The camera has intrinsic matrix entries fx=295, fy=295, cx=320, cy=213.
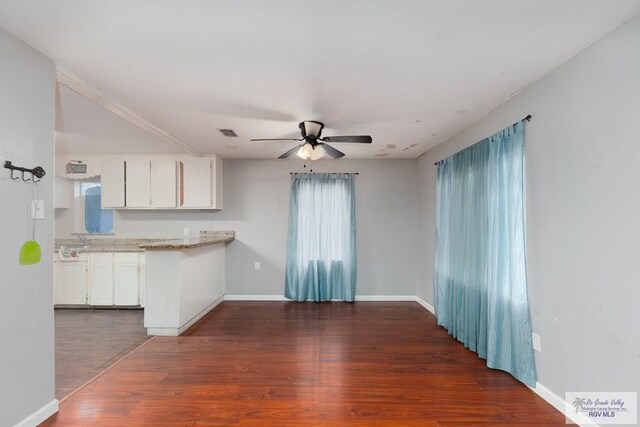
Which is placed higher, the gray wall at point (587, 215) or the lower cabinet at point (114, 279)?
the gray wall at point (587, 215)

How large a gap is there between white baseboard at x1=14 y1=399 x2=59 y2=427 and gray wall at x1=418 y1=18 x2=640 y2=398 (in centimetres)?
331

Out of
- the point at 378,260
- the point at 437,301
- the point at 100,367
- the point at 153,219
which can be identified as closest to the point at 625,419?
the point at 437,301

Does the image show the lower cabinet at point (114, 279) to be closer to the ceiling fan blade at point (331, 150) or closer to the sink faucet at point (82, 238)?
the sink faucet at point (82, 238)

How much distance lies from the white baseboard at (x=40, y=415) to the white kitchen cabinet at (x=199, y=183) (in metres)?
2.83

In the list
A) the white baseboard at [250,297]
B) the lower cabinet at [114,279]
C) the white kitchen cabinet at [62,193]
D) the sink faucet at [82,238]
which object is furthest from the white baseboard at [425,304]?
the white kitchen cabinet at [62,193]

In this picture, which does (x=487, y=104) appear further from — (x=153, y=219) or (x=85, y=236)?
(x=85, y=236)

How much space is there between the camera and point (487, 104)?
2.56 meters

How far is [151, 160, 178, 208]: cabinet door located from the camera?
4.40 m

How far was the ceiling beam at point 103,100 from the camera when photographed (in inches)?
80.0

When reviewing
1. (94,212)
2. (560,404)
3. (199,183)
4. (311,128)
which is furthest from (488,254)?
(94,212)

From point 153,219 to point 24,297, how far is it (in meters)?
3.15

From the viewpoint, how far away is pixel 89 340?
3111mm

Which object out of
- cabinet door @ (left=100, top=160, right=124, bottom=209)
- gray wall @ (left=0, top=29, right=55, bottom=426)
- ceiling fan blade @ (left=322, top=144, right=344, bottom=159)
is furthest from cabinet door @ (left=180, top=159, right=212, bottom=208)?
gray wall @ (left=0, top=29, right=55, bottom=426)

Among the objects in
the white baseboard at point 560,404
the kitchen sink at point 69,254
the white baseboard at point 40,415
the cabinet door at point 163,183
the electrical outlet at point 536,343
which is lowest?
the white baseboard at point 560,404
